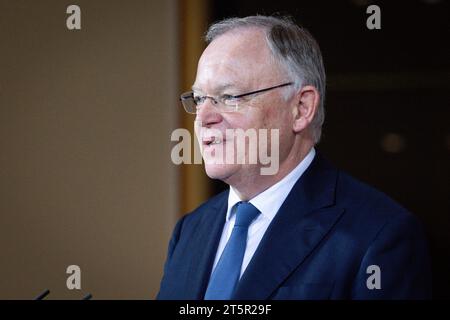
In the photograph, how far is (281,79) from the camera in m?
1.30

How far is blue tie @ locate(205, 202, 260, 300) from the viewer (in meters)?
1.24

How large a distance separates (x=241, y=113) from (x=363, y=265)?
1.16ft

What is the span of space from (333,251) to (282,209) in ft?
0.43

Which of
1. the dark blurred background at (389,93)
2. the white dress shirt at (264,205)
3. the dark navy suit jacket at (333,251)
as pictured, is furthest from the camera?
the dark blurred background at (389,93)

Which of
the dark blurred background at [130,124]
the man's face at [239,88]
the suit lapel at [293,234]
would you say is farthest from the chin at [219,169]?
the dark blurred background at [130,124]

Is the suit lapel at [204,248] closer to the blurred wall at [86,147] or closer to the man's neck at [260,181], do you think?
the man's neck at [260,181]

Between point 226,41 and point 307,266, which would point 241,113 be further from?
point 307,266

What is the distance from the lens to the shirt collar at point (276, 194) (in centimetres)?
131

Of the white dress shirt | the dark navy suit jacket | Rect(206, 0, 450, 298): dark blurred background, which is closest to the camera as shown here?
the dark navy suit jacket

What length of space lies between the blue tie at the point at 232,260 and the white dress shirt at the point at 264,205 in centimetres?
Answer: 1

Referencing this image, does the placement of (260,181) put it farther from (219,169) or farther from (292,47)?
(292,47)

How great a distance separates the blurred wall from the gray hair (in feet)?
1.43

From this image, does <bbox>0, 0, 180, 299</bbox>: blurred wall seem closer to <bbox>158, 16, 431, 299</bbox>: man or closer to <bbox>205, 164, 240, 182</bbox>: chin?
<bbox>158, 16, 431, 299</bbox>: man

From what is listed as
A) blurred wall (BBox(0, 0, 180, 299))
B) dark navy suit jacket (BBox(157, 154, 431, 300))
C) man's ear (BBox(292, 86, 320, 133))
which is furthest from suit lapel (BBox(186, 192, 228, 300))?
blurred wall (BBox(0, 0, 180, 299))
